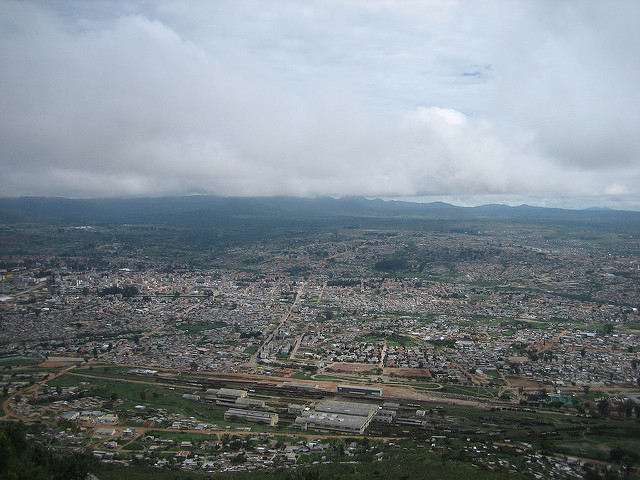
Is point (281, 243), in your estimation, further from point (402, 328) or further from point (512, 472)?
point (512, 472)

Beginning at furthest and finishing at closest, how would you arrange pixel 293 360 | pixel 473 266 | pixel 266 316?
pixel 473 266
pixel 266 316
pixel 293 360

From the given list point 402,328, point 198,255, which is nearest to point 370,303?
point 402,328

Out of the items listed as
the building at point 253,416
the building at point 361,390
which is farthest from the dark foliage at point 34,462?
the building at point 361,390

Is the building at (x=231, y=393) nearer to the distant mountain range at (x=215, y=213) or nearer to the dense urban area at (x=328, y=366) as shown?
the dense urban area at (x=328, y=366)

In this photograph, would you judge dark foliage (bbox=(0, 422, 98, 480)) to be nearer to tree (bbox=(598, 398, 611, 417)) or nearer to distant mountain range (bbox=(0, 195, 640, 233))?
tree (bbox=(598, 398, 611, 417))

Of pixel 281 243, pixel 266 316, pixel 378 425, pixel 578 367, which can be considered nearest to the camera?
pixel 378 425

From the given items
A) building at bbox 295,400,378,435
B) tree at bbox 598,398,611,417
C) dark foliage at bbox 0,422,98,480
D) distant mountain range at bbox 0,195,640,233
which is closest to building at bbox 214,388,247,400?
building at bbox 295,400,378,435
